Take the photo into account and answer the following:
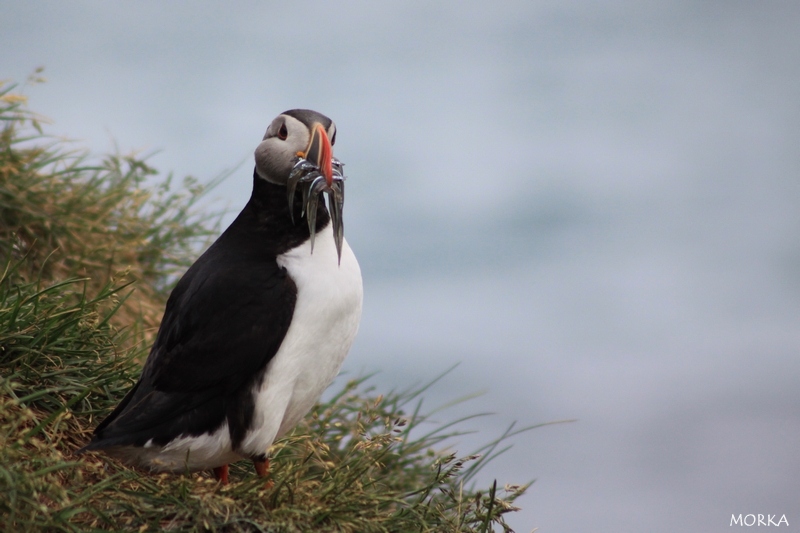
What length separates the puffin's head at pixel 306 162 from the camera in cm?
424

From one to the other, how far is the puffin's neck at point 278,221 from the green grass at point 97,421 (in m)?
0.93

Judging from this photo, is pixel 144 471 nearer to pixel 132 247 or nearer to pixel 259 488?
pixel 259 488

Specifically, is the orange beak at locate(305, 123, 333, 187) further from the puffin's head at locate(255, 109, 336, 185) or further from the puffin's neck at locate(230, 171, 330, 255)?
the puffin's neck at locate(230, 171, 330, 255)

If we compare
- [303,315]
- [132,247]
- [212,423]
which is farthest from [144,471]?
[132,247]

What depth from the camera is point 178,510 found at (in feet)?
12.6

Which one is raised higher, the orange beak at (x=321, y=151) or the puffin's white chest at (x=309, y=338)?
the orange beak at (x=321, y=151)

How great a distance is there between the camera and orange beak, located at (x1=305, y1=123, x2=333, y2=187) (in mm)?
4238

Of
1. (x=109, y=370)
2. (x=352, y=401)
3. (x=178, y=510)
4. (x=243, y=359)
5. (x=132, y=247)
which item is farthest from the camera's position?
(x=132, y=247)

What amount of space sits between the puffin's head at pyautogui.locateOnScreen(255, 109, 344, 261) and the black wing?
0.34 m

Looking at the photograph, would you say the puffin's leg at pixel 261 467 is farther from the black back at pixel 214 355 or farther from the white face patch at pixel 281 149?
the white face patch at pixel 281 149

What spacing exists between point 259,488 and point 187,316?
86 centimetres

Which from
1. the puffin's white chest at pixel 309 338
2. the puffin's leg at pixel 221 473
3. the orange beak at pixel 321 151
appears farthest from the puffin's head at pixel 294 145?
the puffin's leg at pixel 221 473

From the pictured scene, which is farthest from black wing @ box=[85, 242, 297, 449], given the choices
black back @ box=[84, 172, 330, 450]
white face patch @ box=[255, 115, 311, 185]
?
white face patch @ box=[255, 115, 311, 185]

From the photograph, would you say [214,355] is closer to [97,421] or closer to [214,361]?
[214,361]
